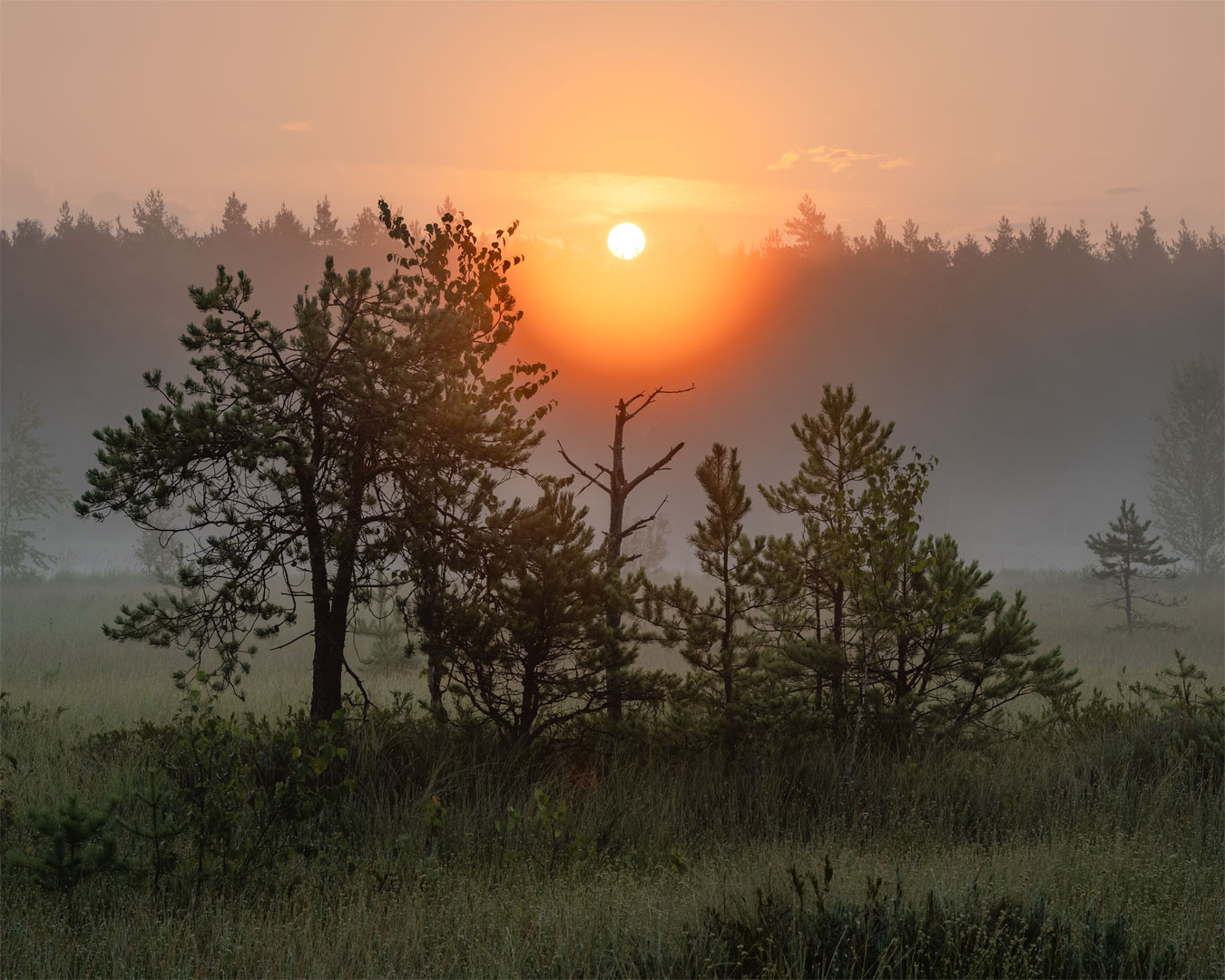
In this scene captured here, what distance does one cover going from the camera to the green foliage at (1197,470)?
145 feet

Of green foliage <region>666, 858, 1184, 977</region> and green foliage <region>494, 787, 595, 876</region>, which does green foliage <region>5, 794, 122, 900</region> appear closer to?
green foliage <region>494, 787, 595, 876</region>

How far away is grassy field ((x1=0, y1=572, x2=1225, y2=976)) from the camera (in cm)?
533

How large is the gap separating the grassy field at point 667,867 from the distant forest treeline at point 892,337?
8316 cm

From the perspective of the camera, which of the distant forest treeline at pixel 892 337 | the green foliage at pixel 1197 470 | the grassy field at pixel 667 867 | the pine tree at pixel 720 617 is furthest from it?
the distant forest treeline at pixel 892 337

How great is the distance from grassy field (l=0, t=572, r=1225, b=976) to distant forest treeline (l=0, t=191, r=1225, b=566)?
273ft

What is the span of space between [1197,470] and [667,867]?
4656 centimetres

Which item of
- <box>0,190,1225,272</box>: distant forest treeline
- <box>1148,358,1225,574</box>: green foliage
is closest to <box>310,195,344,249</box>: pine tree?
<box>0,190,1225,272</box>: distant forest treeline

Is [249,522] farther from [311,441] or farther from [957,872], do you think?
[957,872]

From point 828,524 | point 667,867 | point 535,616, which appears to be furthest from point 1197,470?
point 667,867

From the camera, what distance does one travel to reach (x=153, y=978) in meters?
5.16

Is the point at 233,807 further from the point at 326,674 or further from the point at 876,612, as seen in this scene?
the point at 876,612

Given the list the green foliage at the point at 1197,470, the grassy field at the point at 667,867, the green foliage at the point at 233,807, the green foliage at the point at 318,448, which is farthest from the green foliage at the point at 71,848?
the green foliage at the point at 1197,470

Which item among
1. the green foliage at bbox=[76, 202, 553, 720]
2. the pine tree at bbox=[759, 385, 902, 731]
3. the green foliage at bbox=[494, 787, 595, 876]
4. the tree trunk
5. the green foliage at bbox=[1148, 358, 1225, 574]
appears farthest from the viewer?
the green foliage at bbox=[1148, 358, 1225, 574]

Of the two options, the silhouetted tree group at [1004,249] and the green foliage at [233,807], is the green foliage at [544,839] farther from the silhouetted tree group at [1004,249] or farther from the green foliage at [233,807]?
the silhouetted tree group at [1004,249]
